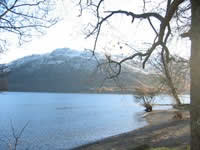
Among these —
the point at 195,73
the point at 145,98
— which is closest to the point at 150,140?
the point at 195,73

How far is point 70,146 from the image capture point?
59.4 ft

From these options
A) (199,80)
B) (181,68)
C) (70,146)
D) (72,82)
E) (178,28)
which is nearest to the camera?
(199,80)

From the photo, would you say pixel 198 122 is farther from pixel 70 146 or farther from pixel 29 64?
pixel 29 64

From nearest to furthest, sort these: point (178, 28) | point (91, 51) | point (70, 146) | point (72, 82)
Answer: point (91, 51) < point (178, 28) < point (70, 146) < point (72, 82)

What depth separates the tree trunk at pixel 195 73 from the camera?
11.6 feet

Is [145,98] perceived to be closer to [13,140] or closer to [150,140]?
[13,140]

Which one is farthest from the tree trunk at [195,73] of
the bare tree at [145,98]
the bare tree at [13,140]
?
the bare tree at [145,98]

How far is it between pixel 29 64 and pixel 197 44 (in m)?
197

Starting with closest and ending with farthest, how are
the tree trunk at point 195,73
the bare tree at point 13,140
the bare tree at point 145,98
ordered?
the tree trunk at point 195,73 → the bare tree at point 13,140 → the bare tree at point 145,98

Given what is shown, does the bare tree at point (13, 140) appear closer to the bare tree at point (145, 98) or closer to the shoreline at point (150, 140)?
the shoreline at point (150, 140)

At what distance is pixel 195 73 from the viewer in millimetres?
3594

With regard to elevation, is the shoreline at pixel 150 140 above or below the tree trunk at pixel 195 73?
below

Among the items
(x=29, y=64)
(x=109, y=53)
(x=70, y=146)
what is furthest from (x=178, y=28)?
(x=29, y=64)

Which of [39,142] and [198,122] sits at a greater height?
[198,122]
